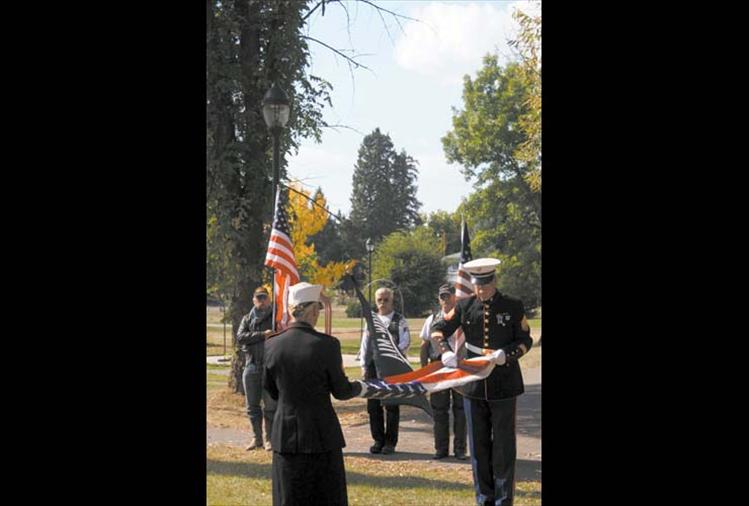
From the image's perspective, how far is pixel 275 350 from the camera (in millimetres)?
5250

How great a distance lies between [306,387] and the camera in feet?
17.1

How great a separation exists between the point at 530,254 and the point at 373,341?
24.4 meters

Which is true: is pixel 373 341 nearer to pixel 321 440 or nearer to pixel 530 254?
pixel 321 440

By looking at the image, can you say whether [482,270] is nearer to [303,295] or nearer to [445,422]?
[303,295]

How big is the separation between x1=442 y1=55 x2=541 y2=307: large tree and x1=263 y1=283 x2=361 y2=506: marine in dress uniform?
2702cm

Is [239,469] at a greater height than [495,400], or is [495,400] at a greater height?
[495,400]

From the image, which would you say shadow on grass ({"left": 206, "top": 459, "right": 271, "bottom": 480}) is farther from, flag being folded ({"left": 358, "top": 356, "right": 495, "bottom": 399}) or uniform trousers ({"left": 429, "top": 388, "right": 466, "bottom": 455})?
flag being folded ({"left": 358, "top": 356, "right": 495, "bottom": 399})

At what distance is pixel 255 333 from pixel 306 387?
4266mm

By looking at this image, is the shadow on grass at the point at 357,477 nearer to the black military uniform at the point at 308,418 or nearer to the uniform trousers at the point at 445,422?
the uniform trousers at the point at 445,422

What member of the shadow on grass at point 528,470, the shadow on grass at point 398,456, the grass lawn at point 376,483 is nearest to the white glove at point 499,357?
the grass lawn at point 376,483

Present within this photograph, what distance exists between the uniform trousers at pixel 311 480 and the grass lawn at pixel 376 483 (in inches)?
98.9

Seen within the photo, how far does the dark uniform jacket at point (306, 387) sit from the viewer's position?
518 cm

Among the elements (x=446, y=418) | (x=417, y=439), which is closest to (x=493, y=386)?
(x=446, y=418)
